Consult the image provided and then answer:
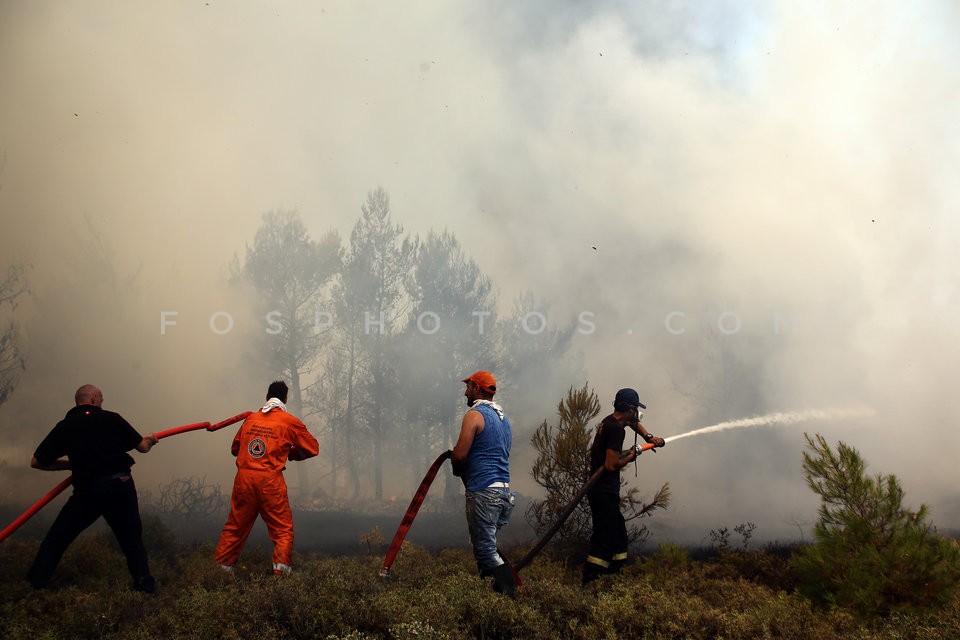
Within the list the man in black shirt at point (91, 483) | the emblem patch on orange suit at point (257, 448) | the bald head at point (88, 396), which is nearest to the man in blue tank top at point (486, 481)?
the emblem patch on orange suit at point (257, 448)

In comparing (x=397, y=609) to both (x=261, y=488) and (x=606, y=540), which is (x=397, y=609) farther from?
(x=606, y=540)

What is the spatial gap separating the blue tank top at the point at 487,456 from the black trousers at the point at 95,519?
357 cm

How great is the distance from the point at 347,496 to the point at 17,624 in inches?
734

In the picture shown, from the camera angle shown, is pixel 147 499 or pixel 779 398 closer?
pixel 147 499

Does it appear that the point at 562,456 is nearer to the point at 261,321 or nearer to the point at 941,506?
the point at 261,321

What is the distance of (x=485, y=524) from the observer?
6.25 metres

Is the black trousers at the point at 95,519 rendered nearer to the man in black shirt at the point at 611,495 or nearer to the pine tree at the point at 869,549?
the man in black shirt at the point at 611,495

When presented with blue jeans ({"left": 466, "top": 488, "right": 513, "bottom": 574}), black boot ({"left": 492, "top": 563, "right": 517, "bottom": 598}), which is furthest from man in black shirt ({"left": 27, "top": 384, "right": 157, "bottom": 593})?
black boot ({"left": 492, "top": 563, "right": 517, "bottom": 598})

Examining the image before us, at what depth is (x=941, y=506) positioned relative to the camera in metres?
22.5

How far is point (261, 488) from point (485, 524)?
2.78 m

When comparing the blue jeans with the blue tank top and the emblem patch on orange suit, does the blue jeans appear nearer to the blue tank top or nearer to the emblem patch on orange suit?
the blue tank top

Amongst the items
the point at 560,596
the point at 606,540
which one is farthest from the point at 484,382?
the point at 606,540

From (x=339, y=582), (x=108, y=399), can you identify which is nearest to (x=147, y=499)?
(x=108, y=399)

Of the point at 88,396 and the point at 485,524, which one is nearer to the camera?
the point at 485,524
